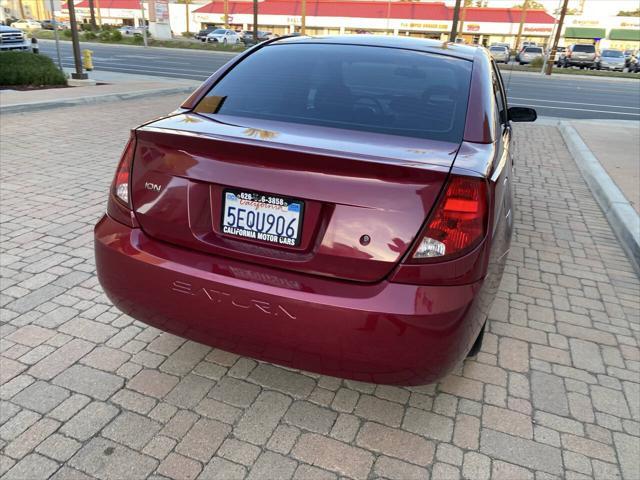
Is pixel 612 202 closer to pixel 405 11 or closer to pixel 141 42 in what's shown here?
pixel 141 42

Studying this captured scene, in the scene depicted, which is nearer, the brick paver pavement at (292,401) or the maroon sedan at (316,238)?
the maroon sedan at (316,238)

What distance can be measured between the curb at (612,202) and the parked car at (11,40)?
15542 mm

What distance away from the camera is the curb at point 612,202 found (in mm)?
4742

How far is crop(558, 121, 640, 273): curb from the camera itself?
15.6 feet

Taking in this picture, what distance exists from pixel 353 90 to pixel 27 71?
1244 cm

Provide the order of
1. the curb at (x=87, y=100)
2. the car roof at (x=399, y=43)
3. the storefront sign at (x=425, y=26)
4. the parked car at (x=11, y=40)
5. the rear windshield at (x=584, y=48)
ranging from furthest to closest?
1. the storefront sign at (x=425, y=26)
2. the rear windshield at (x=584, y=48)
3. the parked car at (x=11, y=40)
4. the curb at (x=87, y=100)
5. the car roof at (x=399, y=43)

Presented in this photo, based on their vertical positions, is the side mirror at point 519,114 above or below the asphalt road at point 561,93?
above

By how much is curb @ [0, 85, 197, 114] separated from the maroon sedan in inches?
348

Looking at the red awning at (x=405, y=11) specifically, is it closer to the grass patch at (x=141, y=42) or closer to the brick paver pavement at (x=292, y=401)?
the grass patch at (x=141, y=42)

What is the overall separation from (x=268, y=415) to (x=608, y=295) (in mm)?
2898

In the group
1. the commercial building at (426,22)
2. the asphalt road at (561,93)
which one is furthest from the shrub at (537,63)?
the commercial building at (426,22)

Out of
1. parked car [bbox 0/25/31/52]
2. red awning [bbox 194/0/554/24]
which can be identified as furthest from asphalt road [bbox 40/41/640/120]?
red awning [bbox 194/0/554/24]

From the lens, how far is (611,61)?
35.3m

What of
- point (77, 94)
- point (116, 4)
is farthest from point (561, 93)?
point (116, 4)
